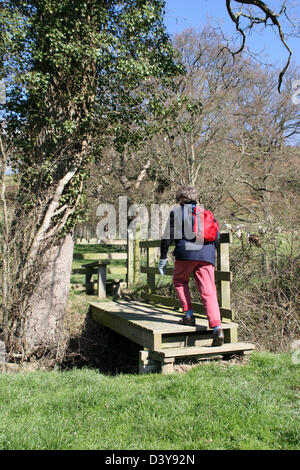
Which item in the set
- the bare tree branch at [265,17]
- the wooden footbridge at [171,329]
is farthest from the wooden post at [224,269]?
the bare tree branch at [265,17]

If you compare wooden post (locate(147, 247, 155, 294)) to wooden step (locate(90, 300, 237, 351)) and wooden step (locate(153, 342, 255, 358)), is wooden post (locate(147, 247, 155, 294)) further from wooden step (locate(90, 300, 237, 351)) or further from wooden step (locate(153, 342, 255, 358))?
wooden step (locate(153, 342, 255, 358))

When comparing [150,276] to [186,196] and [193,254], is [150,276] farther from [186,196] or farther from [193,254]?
[186,196]

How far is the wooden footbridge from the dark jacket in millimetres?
703

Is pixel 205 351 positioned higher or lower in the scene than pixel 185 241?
lower

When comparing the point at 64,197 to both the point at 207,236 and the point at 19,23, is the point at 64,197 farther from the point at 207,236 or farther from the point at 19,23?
the point at 207,236

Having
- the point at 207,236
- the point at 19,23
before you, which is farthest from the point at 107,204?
the point at 207,236

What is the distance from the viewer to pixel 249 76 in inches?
646

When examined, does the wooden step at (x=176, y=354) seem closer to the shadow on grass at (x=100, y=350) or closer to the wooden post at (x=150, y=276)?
the shadow on grass at (x=100, y=350)

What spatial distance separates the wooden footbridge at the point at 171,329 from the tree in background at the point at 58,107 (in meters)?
1.35

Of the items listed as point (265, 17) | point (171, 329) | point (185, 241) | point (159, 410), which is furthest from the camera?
point (265, 17)

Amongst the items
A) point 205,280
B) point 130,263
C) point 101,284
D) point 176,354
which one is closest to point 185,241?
point 205,280

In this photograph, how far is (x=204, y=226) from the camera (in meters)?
5.04

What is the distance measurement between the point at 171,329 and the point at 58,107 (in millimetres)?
4951

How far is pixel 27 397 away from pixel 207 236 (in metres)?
2.74
